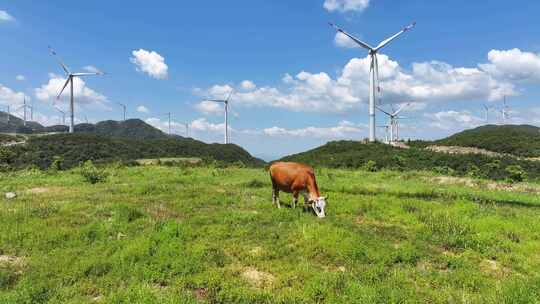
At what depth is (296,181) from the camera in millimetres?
14180

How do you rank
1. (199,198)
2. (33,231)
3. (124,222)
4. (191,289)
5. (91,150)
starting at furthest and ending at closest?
1. (91,150)
2. (199,198)
3. (124,222)
4. (33,231)
5. (191,289)

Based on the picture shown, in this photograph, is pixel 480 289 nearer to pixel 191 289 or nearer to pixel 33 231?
pixel 191 289

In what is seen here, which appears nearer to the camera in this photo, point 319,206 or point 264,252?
point 264,252

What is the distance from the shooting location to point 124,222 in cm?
1175

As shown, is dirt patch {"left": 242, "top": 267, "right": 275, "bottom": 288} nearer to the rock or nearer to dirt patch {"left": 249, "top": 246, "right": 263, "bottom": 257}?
dirt patch {"left": 249, "top": 246, "right": 263, "bottom": 257}

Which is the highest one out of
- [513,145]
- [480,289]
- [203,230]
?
[513,145]

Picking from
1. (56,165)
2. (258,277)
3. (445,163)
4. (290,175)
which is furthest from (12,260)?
(445,163)

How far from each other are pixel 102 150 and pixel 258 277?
105 metres

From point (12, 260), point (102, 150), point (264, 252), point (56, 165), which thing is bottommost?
point (12, 260)

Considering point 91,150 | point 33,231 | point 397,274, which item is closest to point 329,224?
point 397,274

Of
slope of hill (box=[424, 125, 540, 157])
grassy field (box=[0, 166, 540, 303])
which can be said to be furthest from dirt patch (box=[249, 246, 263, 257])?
slope of hill (box=[424, 125, 540, 157])

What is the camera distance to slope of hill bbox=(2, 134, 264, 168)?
83625mm

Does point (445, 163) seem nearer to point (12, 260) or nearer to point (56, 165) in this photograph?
point (56, 165)

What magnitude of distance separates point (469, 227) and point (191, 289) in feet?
32.0
